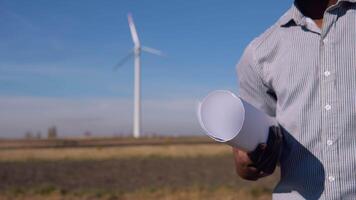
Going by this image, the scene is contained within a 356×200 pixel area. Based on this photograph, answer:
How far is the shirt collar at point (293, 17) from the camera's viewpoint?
2.51 m

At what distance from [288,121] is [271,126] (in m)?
0.13

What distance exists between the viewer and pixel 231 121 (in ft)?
7.00

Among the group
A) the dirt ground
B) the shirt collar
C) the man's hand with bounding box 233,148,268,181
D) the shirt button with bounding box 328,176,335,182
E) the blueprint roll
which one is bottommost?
the dirt ground

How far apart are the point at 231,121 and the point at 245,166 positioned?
37 cm

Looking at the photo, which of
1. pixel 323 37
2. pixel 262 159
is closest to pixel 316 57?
pixel 323 37

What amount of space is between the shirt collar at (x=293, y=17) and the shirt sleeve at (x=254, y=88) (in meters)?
0.18

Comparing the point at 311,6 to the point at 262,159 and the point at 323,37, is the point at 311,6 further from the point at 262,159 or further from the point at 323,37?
the point at 262,159

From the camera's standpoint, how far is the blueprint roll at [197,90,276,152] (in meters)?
2.13

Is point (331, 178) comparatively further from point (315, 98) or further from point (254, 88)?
point (254, 88)

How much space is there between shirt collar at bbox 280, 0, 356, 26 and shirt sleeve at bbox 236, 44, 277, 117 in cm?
18

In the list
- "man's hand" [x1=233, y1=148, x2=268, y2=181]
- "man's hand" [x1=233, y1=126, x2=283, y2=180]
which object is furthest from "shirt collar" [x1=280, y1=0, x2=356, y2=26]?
"man's hand" [x1=233, y1=148, x2=268, y2=181]

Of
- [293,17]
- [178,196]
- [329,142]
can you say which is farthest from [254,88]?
[178,196]

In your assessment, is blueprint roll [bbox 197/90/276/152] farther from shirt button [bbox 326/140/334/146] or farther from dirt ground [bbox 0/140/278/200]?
dirt ground [bbox 0/140/278/200]

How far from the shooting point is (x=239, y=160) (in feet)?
8.09
